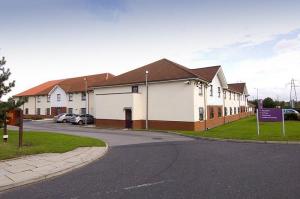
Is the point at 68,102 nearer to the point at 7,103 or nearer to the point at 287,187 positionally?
the point at 7,103

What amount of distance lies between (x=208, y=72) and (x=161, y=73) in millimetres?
6711

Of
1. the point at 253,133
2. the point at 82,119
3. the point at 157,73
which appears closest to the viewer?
the point at 253,133

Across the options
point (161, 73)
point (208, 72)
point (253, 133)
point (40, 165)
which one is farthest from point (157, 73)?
point (40, 165)

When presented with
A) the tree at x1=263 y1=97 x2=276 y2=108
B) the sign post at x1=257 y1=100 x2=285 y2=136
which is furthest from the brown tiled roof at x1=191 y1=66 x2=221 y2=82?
the tree at x1=263 y1=97 x2=276 y2=108

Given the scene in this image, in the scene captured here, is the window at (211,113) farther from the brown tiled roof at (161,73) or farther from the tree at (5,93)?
the tree at (5,93)

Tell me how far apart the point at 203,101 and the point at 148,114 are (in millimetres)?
6289

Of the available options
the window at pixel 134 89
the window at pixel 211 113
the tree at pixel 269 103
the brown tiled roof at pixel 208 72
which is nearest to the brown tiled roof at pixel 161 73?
the brown tiled roof at pixel 208 72

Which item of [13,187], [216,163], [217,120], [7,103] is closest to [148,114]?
[217,120]

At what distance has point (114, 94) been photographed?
1388 inches

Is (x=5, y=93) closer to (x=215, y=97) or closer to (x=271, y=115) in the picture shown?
(x=271, y=115)

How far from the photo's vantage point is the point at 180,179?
28.0 ft

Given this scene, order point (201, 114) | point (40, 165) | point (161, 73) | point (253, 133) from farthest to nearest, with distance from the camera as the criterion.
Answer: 1. point (161, 73)
2. point (201, 114)
3. point (253, 133)
4. point (40, 165)

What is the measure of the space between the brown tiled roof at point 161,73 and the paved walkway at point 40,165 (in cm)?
1817

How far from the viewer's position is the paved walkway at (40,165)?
8964mm
